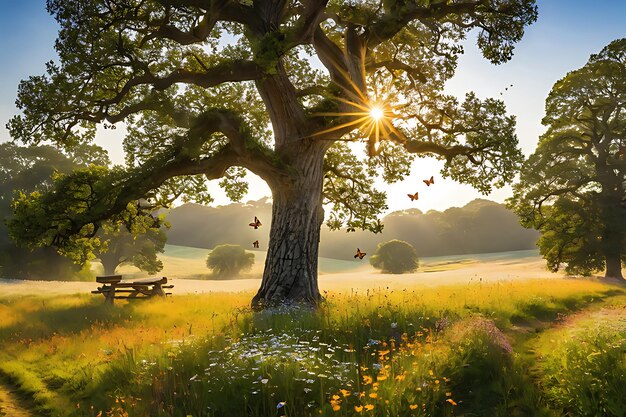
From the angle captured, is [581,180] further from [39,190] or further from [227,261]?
[39,190]

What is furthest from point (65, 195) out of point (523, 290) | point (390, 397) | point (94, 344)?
point (523, 290)

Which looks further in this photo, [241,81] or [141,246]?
[141,246]

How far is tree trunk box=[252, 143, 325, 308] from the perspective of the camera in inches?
548

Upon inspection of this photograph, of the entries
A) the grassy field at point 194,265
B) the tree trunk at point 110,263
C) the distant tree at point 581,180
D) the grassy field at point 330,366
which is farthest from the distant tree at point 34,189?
the distant tree at point 581,180

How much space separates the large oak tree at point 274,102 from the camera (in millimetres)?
12961

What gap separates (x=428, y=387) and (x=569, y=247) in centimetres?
2613

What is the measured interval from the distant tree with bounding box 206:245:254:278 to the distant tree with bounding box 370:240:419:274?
1643 cm

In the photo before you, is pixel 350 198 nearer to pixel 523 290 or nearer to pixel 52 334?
pixel 523 290

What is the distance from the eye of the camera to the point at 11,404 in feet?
25.4

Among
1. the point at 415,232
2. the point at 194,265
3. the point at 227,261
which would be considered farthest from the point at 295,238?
the point at 415,232

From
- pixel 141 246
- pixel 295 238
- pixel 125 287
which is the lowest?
pixel 125 287

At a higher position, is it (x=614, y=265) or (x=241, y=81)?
(x=241, y=81)

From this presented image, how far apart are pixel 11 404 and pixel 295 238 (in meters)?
8.33

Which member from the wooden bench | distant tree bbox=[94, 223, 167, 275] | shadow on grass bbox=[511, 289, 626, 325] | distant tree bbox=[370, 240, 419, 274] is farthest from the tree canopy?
shadow on grass bbox=[511, 289, 626, 325]
